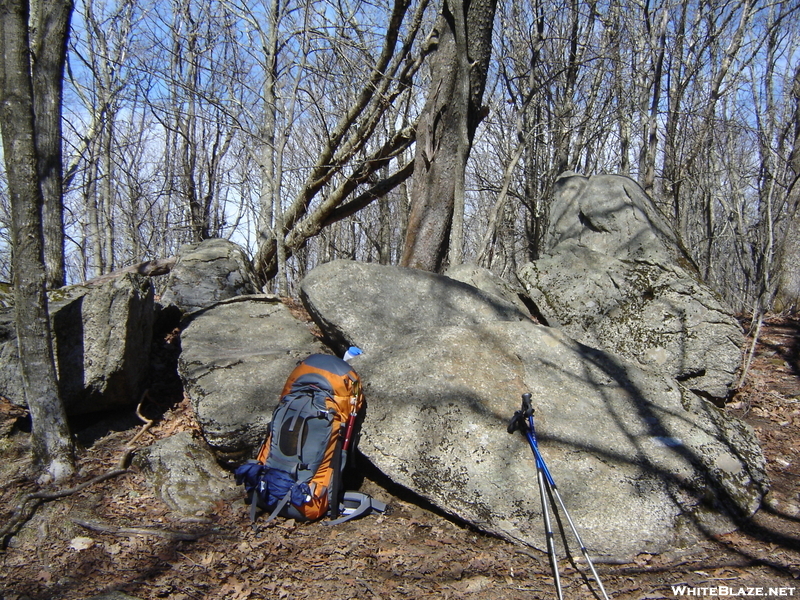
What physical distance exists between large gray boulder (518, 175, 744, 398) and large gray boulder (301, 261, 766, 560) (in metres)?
1.00

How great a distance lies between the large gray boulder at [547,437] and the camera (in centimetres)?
346

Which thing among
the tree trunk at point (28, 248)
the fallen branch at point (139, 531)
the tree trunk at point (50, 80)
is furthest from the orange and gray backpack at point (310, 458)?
the tree trunk at point (50, 80)

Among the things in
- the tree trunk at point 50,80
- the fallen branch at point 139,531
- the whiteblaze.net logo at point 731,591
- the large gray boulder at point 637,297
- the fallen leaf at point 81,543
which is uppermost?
the tree trunk at point 50,80

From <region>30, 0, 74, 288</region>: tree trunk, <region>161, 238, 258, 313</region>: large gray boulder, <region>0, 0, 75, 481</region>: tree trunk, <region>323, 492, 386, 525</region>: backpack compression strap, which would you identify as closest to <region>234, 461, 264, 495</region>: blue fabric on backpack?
<region>323, 492, 386, 525</region>: backpack compression strap

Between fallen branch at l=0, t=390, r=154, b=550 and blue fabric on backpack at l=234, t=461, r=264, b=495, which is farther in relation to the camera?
blue fabric on backpack at l=234, t=461, r=264, b=495

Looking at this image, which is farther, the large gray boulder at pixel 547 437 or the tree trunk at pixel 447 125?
the tree trunk at pixel 447 125

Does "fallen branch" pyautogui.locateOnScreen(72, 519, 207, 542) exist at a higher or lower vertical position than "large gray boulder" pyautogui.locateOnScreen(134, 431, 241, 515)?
lower

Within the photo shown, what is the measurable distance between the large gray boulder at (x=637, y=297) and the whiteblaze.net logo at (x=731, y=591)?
2.44 metres

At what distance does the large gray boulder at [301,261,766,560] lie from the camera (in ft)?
11.3

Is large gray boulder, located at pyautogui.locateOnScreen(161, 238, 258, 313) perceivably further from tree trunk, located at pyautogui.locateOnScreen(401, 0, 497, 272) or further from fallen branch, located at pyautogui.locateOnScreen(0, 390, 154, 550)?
fallen branch, located at pyautogui.locateOnScreen(0, 390, 154, 550)

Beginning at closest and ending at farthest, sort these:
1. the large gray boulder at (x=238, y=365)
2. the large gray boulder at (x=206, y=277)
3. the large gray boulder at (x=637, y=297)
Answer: the large gray boulder at (x=238, y=365) → the large gray boulder at (x=637, y=297) → the large gray boulder at (x=206, y=277)

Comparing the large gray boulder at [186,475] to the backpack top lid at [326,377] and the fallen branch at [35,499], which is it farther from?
the backpack top lid at [326,377]

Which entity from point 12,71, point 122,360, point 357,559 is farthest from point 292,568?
point 12,71

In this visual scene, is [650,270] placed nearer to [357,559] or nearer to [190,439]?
[357,559]
